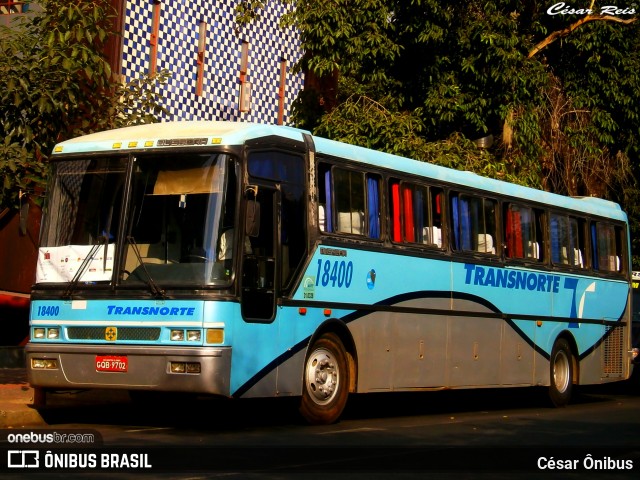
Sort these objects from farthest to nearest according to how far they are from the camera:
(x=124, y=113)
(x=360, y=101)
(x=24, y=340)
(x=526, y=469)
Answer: (x=360, y=101), (x=24, y=340), (x=124, y=113), (x=526, y=469)

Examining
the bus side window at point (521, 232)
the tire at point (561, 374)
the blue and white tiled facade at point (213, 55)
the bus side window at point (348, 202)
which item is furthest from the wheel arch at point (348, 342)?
the blue and white tiled facade at point (213, 55)

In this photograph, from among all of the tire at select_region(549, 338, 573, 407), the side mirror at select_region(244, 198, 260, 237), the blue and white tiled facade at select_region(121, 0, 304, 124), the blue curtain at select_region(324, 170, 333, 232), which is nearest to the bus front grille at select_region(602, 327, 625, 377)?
the tire at select_region(549, 338, 573, 407)

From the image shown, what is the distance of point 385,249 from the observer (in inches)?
575

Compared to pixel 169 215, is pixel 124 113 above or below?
above

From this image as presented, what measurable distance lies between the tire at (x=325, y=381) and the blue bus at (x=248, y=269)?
0.07 ft

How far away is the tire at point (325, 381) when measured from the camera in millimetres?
13211

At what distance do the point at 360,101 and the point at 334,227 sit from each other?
Answer: 31.5 ft

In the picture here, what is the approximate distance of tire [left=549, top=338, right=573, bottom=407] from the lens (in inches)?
745

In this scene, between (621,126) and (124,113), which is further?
(621,126)

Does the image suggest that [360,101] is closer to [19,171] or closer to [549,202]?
[549,202]

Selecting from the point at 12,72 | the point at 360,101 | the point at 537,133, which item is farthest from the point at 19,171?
the point at 537,133

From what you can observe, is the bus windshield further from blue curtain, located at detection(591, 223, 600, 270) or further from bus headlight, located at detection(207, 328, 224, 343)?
blue curtain, located at detection(591, 223, 600, 270)

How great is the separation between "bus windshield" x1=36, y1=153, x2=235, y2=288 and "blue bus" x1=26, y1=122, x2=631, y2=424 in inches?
0.5

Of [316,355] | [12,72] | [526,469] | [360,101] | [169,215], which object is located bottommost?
[526,469]
